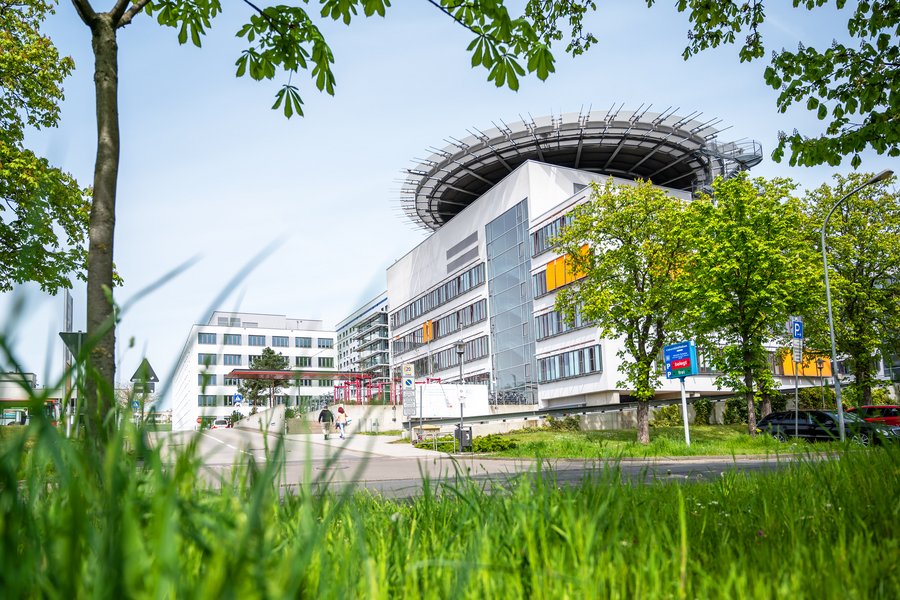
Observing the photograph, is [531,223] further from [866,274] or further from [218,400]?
[218,400]

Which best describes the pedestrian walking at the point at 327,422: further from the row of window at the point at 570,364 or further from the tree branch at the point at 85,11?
the row of window at the point at 570,364

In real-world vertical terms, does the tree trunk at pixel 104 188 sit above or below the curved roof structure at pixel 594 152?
below

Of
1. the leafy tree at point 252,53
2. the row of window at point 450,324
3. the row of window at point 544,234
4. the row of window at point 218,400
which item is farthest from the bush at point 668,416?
the row of window at point 218,400

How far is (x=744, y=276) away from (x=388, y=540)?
98.2 ft

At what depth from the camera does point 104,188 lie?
471 centimetres

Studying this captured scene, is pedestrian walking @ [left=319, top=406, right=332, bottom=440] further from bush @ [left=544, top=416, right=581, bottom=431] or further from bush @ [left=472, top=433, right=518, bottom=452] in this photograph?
bush @ [left=544, top=416, right=581, bottom=431]

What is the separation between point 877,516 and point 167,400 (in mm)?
2942

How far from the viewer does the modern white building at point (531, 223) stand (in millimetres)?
48938

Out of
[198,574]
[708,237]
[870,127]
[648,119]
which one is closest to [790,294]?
[708,237]

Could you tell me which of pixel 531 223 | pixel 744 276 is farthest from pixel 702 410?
pixel 531 223

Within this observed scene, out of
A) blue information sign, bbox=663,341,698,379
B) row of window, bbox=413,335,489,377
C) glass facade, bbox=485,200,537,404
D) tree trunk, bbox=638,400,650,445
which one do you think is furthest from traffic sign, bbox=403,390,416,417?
row of window, bbox=413,335,489,377

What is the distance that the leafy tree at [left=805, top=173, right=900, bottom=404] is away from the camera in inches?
1454

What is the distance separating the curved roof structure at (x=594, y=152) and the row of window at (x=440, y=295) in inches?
304

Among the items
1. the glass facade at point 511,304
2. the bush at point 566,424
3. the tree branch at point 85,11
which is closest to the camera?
the tree branch at point 85,11
